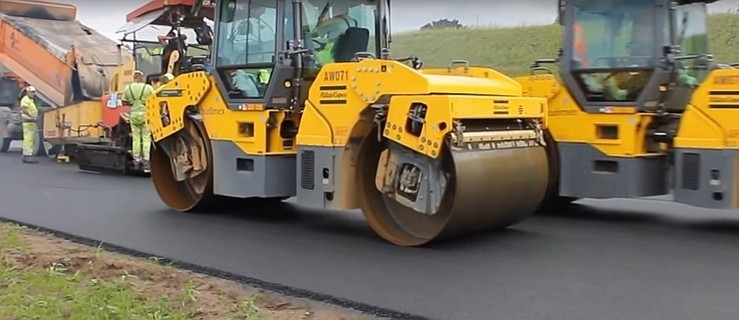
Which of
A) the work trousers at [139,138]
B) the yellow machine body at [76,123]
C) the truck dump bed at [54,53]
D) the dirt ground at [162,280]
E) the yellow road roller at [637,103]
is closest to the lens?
the dirt ground at [162,280]

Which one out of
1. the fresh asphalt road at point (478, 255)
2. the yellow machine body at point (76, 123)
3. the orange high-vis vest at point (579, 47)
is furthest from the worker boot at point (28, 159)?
the orange high-vis vest at point (579, 47)

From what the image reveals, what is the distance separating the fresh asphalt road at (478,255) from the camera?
4.62m

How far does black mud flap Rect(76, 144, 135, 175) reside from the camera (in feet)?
39.1

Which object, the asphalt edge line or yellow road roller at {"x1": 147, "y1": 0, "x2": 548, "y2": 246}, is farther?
yellow road roller at {"x1": 147, "y1": 0, "x2": 548, "y2": 246}

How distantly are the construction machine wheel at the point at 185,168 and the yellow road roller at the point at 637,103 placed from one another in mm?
3122

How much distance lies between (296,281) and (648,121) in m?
3.71

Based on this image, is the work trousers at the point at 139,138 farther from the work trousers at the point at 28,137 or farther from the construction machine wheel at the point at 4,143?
the construction machine wheel at the point at 4,143

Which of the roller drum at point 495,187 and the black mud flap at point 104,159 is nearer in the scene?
the roller drum at point 495,187

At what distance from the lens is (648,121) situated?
24.0ft

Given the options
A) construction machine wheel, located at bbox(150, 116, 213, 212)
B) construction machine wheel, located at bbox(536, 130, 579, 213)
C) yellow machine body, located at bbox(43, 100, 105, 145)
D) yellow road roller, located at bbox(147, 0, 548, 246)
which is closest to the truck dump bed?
yellow machine body, located at bbox(43, 100, 105, 145)

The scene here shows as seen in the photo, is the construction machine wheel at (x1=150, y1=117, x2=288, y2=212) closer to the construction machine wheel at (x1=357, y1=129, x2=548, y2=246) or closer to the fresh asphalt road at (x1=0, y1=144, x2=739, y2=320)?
the fresh asphalt road at (x1=0, y1=144, x2=739, y2=320)

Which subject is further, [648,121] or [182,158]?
[182,158]

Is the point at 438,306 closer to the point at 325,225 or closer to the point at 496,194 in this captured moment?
the point at 496,194

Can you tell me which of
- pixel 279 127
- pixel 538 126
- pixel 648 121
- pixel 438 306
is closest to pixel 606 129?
pixel 648 121
